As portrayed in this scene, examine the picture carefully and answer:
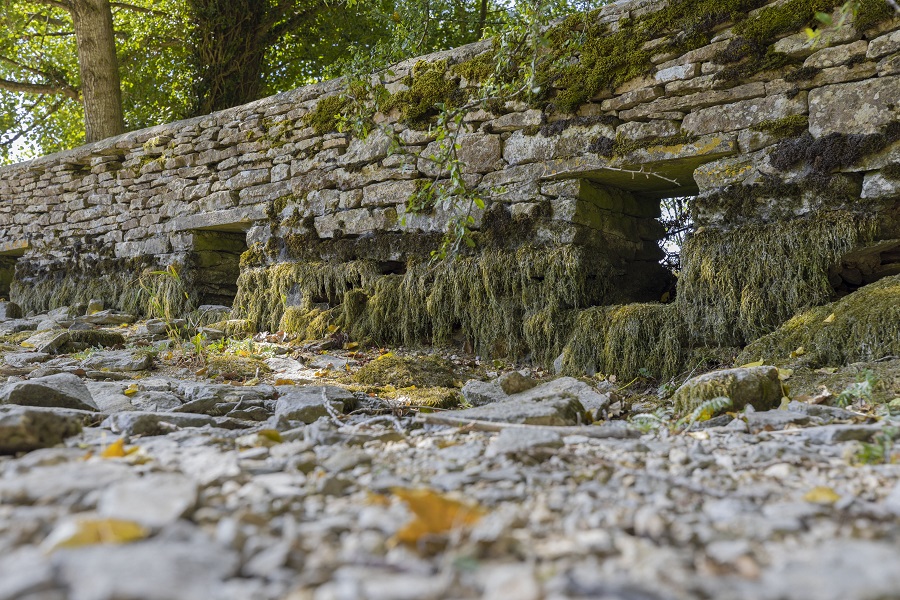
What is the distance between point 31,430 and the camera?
1.90 m

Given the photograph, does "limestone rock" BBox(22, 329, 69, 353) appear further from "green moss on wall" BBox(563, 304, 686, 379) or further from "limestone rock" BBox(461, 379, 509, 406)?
"green moss on wall" BBox(563, 304, 686, 379)

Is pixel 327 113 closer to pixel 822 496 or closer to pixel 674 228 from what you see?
pixel 674 228

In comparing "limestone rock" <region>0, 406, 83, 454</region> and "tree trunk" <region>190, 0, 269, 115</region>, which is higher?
"tree trunk" <region>190, 0, 269, 115</region>

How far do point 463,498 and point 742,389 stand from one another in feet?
5.61

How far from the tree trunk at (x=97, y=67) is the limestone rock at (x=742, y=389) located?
8068 mm

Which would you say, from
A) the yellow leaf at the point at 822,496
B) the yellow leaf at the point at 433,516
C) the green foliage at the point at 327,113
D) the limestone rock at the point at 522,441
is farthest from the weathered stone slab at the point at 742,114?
the yellow leaf at the point at 433,516

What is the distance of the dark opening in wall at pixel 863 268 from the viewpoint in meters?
3.68

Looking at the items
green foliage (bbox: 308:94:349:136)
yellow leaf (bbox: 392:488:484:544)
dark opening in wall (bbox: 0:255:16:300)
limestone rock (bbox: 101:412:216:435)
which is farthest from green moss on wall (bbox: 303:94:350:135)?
dark opening in wall (bbox: 0:255:16:300)

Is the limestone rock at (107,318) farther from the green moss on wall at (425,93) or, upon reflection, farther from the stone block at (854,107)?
the stone block at (854,107)

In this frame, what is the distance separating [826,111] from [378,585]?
3.85m

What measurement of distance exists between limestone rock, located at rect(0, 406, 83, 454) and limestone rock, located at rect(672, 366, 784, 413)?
2.25 meters

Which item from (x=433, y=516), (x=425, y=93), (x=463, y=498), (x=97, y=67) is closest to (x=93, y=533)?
(x=433, y=516)

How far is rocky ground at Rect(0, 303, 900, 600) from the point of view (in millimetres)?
975

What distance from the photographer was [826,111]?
12.4 feet
